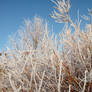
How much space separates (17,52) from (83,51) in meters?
0.42

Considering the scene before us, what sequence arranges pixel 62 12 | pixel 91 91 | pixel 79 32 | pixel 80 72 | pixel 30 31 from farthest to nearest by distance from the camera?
pixel 30 31
pixel 62 12
pixel 79 32
pixel 80 72
pixel 91 91

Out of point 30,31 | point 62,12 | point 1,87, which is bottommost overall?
point 1,87

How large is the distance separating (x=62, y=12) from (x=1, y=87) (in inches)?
24.8

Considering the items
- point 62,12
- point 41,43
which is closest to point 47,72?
point 41,43

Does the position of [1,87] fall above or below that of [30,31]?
below

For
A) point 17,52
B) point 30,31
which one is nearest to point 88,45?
point 17,52

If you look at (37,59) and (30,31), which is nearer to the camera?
(37,59)

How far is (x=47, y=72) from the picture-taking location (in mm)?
718

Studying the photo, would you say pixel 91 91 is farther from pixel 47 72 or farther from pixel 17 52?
pixel 17 52

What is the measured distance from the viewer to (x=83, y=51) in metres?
0.77

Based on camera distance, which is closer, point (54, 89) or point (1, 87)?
point (54, 89)

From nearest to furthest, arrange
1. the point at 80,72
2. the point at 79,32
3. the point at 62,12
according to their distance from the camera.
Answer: the point at 80,72 < the point at 79,32 < the point at 62,12

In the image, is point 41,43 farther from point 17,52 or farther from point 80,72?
point 80,72

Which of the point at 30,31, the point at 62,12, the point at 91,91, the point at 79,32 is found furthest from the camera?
the point at 30,31
